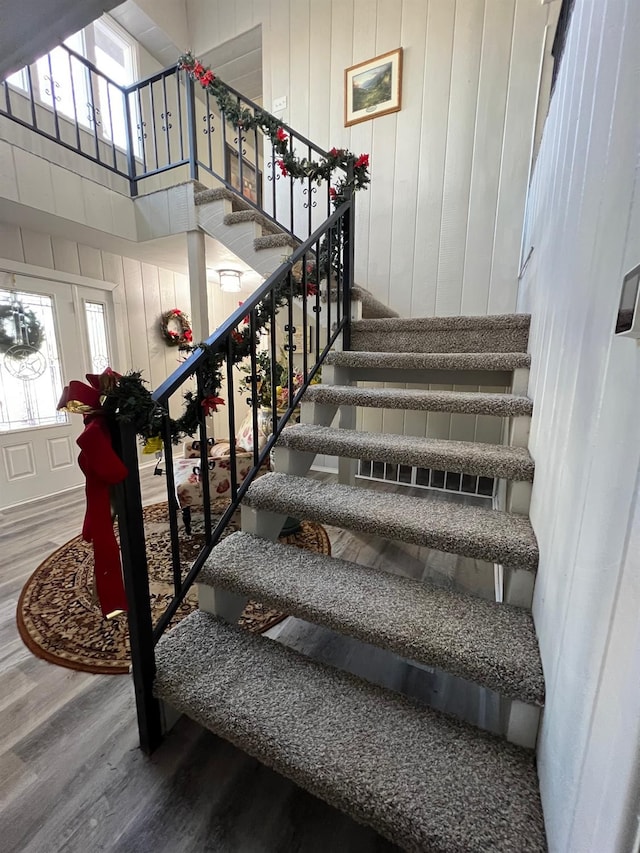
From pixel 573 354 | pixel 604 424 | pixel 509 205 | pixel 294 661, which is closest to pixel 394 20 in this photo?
pixel 509 205

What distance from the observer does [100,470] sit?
2.75 feet

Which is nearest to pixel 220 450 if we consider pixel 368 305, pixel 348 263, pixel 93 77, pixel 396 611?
pixel 368 305

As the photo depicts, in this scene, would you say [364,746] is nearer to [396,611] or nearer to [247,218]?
[396,611]

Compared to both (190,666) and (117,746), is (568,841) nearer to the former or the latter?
(190,666)

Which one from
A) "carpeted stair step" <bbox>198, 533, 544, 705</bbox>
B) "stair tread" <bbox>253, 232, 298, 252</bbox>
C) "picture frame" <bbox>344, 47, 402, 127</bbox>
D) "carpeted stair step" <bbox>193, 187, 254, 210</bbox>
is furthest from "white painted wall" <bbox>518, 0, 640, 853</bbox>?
"picture frame" <bbox>344, 47, 402, 127</bbox>

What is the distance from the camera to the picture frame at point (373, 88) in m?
2.98

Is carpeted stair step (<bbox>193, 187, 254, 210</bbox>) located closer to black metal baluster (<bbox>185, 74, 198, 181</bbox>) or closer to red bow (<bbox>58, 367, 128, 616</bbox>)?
black metal baluster (<bbox>185, 74, 198, 181</bbox>)

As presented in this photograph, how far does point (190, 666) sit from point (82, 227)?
10.4ft

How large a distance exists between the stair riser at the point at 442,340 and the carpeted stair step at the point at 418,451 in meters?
0.71

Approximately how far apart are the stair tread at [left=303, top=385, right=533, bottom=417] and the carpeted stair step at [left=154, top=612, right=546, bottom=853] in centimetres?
104

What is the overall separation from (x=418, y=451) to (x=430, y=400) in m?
0.32

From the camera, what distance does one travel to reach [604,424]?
56cm

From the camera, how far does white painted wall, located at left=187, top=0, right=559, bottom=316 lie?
2666 millimetres

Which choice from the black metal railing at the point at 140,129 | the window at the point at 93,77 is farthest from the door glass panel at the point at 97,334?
the window at the point at 93,77
